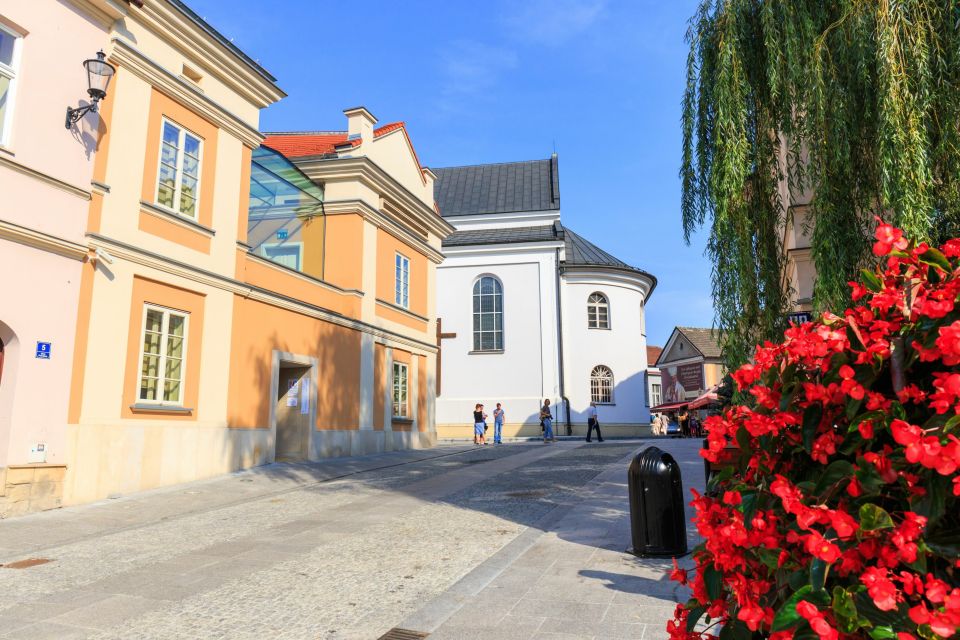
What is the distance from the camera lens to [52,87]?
984cm

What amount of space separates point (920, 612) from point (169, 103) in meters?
13.2

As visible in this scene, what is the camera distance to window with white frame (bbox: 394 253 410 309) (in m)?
20.6

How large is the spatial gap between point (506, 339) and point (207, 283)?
2085 centimetres

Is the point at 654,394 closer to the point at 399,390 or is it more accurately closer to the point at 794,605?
the point at 399,390

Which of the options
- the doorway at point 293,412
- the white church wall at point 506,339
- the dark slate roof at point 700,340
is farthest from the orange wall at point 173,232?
the dark slate roof at point 700,340

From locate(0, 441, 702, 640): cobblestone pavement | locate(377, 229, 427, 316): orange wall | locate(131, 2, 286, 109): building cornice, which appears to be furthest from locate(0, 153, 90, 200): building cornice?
locate(377, 229, 427, 316): orange wall

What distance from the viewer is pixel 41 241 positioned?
A: 31.1 feet

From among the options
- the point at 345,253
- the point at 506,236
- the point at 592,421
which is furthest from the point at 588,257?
the point at 345,253

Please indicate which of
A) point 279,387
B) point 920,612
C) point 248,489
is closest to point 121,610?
point 920,612

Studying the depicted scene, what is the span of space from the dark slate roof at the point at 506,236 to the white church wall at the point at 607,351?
2211mm

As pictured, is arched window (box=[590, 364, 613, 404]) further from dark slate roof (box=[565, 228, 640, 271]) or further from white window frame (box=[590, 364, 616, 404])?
dark slate roof (box=[565, 228, 640, 271])

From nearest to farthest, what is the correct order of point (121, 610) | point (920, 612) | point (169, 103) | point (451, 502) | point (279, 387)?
1. point (920, 612)
2. point (121, 610)
3. point (451, 502)
4. point (169, 103)
5. point (279, 387)

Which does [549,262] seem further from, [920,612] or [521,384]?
[920,612]

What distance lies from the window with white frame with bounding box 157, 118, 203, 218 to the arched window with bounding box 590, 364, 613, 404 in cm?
2285
